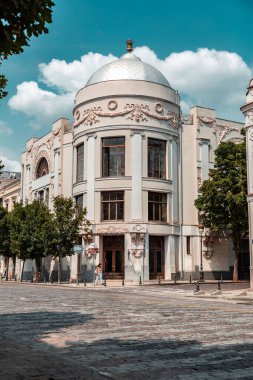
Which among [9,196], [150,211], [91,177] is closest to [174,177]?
[150,211]

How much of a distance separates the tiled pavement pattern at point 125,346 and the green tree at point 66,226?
2664 cm

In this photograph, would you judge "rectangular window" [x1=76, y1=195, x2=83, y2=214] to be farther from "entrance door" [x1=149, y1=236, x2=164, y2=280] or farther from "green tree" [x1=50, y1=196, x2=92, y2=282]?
"entrance door" [x1=149, y1=236, x2=164, y2=280]

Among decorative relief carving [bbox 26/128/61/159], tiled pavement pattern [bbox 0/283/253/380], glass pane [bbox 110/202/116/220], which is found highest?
decorative relief carving [bbox 26/128/61/159]

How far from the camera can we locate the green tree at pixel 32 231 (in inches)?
1650

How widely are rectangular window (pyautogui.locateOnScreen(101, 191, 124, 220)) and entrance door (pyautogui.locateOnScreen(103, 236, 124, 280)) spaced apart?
1.74m

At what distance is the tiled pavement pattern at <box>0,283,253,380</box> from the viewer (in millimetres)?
6809

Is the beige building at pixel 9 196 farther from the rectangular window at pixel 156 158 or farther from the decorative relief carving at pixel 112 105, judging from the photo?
the rectangular window at pixel 156 158

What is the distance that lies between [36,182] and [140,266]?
20328mm

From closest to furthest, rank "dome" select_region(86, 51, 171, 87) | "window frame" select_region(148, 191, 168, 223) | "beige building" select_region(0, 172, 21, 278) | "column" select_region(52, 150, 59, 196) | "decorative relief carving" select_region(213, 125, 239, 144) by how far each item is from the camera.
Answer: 1. "window frame" select_region(148, 191, 168, 223)
2. "dome" select_region(86, 51, 171, 87)
3. "decorative relief carving" select_region(213, 125, 239, 144)
4. "column" select_region(52, 150, 59, 196)
5. "beige building" select_region(0, 172, 21, 278)

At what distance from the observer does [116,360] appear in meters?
7.61

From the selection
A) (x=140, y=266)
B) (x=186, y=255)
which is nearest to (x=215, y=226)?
(x=186, y=255)

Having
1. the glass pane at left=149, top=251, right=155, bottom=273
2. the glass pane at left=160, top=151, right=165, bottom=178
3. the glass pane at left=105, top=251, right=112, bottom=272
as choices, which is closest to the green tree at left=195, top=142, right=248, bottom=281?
the glass pane at left=160, top=151, right=165, bottom=178

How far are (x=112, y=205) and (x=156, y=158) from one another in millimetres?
5700

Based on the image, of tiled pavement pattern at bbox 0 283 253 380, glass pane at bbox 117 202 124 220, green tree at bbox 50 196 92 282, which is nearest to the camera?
tiled pavement pattern at bbox 0 283 253 380
